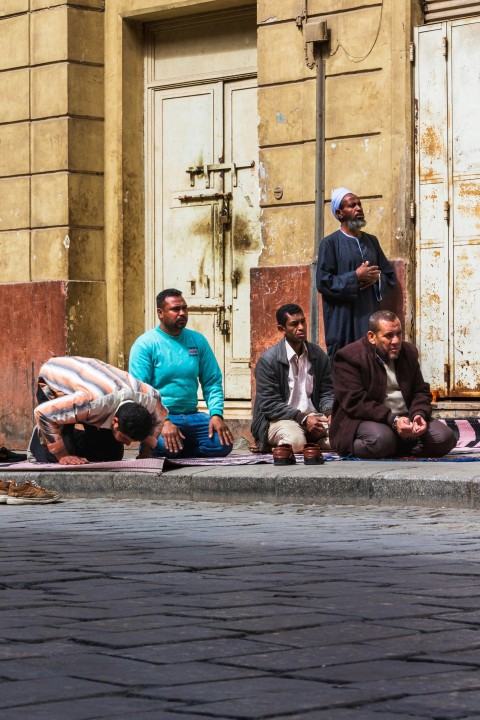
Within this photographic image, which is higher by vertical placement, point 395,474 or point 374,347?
point 374,347

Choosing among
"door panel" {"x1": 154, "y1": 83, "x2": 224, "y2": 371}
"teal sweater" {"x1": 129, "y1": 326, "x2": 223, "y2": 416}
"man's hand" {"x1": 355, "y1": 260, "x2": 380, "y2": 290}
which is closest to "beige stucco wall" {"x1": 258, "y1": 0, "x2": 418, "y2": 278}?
"man's hand" {"x1": 355, "y1": 260, "x2": 380, "y2": 290}

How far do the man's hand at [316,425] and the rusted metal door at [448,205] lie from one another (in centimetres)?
168

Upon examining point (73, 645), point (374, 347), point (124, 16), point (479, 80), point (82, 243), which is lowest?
point (73, 645)

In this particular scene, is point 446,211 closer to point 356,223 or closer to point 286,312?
point 356,223

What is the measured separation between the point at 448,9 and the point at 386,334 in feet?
11.0

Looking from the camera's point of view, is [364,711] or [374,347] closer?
[364,711]

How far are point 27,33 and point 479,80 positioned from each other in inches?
183

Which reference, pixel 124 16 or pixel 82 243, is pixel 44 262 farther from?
pixel 124 16

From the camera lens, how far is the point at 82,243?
1417 centimetres

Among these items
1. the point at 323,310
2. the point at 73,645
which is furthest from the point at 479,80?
the point at 73,645

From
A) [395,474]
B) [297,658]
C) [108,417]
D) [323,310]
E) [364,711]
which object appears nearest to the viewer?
[364,711]

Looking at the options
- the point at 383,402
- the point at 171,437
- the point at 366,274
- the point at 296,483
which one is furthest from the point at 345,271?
the point at 296,483

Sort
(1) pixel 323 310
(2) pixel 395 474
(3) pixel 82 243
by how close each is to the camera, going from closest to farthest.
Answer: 1. (2) pixel 395 474
2. (1) pixel 323 310
3. (3) pixel 82 243

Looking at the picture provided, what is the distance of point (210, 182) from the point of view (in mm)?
14000
